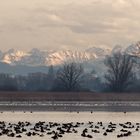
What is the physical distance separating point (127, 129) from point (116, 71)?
90465mm

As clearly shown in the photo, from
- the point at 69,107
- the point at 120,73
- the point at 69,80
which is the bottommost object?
the point at 69,107

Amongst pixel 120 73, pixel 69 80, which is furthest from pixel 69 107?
pixel 69 80

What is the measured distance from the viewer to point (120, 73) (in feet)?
379

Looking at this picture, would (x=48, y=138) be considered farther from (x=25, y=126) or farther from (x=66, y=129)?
(x=25, y=126)

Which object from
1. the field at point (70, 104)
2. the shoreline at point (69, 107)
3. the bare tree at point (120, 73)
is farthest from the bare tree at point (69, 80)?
the shoreline at point (69, 107)

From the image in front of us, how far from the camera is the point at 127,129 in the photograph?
Result: 2742 cm

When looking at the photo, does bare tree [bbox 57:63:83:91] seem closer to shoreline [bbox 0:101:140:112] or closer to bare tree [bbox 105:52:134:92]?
bare tree [bbox 105:52:134:92]

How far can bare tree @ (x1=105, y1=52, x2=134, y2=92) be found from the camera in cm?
11067

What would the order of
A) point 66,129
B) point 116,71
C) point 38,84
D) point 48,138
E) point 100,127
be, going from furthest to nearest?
1. point 38,84
2. point 116,71
3. point 100,127
4. point 66,129
5. point 48,138

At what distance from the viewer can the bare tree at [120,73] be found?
363 ft

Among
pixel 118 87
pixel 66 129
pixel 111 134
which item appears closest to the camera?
pixel 111 134

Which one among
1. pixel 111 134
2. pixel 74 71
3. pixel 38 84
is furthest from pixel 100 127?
pixel 38 84

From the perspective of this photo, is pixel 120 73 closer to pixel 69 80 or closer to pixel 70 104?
pixel 69 80

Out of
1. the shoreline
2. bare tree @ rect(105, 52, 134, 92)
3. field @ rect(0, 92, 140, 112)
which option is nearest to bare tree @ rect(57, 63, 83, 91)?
bare tree @ rect(105, 52, 134, 92)
